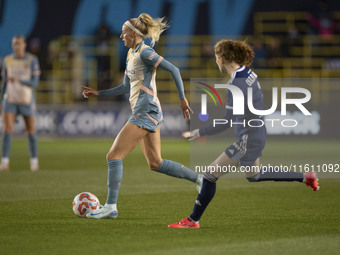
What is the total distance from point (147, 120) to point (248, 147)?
1.37 m

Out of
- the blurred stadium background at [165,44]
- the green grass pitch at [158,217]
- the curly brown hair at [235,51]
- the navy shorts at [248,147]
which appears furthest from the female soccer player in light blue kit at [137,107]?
the blurred stadium background at [165,44]

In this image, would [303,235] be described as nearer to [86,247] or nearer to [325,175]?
[86,247]

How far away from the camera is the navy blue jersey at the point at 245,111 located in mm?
6930

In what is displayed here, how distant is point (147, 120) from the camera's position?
809cm

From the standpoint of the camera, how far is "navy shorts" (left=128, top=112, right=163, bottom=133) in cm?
805

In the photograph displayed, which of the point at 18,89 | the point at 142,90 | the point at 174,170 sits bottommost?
the point at 174,170

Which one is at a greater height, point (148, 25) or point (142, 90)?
point (148, 25)

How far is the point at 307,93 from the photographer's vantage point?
24891 millimetres

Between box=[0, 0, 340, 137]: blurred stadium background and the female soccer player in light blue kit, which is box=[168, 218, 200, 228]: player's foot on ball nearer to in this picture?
the female soccer player in light blue kit

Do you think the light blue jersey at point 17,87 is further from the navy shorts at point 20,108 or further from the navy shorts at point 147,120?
A: the navy shorts at point 147,120

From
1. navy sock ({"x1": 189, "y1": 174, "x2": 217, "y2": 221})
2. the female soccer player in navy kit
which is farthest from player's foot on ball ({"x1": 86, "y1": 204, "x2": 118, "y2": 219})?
navy sock ({"x1": 189, "y1": 174, "x2": 217, "y2": 221})

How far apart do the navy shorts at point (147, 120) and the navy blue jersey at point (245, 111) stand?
117cm

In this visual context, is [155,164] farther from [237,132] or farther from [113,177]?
[237,132]

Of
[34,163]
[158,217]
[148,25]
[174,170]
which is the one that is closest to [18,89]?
[34,163]
